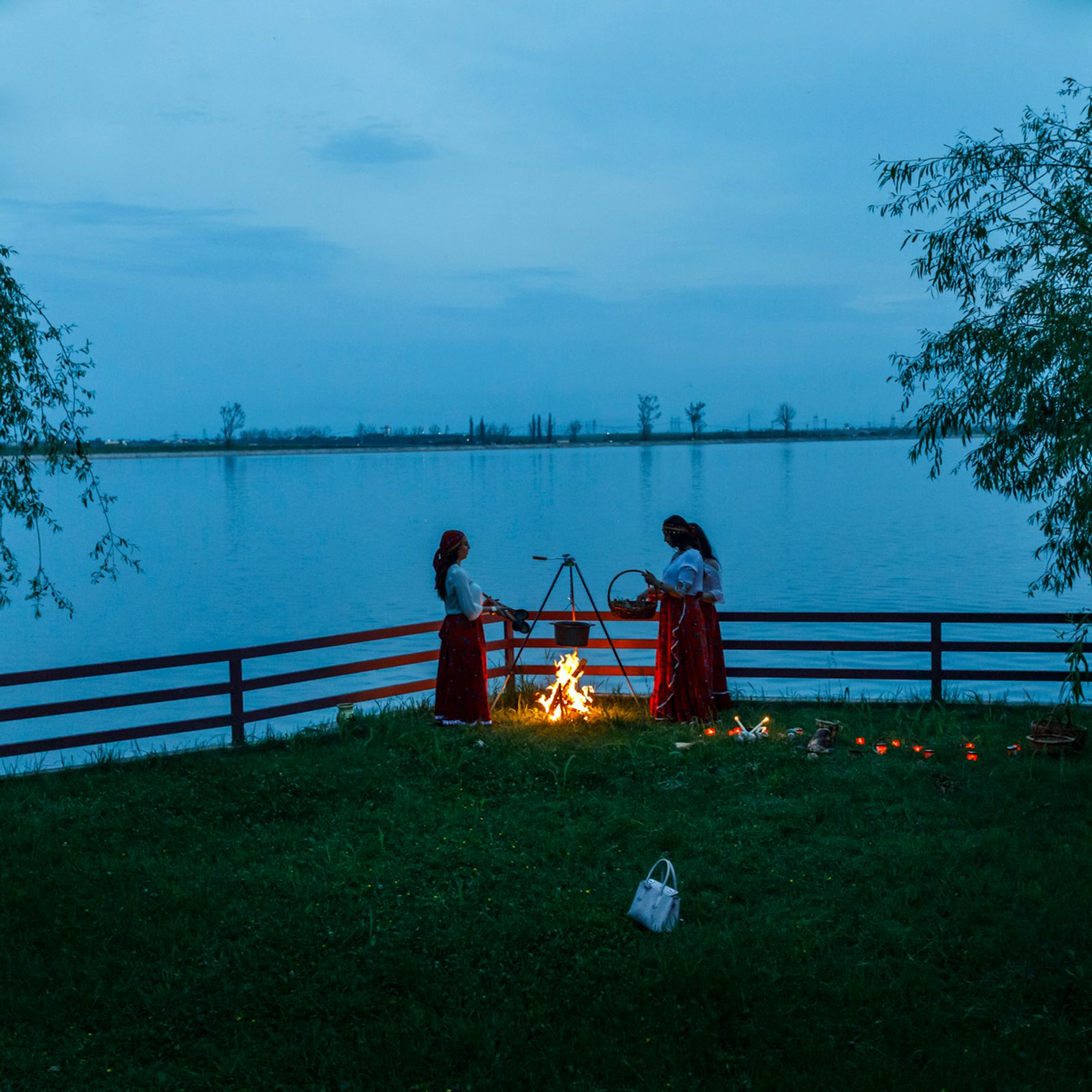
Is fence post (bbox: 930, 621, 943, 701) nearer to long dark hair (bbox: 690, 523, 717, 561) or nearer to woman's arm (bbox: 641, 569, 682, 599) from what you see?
long dark hair (bbox: 690, 523, 717, 561)

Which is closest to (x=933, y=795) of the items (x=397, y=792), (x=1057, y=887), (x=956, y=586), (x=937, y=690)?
(x=1057, y=887)

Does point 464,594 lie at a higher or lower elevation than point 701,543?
lower

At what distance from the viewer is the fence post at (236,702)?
1128cm

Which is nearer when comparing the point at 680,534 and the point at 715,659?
the point at 680,534

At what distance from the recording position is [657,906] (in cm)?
684

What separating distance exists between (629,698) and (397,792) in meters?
4.19

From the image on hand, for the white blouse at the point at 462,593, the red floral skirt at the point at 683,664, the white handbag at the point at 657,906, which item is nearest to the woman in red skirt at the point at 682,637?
the red floral skirt at the point at 683,664

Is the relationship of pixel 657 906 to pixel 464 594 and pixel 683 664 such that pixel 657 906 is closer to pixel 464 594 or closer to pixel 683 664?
pixel 683 664

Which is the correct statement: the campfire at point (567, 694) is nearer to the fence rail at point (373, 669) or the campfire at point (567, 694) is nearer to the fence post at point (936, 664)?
the fence rail at point (373, 669)

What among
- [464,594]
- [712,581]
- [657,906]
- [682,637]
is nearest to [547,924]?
[657,906]

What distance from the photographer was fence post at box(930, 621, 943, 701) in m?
12.2

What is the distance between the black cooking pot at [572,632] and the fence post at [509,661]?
981 mm

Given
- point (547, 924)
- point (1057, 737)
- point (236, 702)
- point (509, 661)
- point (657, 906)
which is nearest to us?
point (657, 906)

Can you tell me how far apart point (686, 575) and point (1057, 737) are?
3.79 metres
